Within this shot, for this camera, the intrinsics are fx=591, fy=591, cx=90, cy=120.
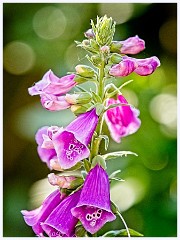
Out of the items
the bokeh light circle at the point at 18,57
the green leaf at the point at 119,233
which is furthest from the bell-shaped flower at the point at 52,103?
the bokeh light circle at the point at 18,57

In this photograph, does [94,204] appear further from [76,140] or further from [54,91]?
[54,91]

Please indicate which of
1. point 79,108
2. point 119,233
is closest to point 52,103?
point 79,108

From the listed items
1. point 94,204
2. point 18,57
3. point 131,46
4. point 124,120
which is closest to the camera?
point 94,204

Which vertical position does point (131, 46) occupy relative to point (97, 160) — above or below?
above

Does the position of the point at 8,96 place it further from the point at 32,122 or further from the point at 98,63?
the point at 98,63

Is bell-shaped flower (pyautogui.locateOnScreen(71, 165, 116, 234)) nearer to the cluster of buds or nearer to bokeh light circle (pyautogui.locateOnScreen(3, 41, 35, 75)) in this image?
the cluster of buds

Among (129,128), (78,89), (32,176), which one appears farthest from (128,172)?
(78,89)

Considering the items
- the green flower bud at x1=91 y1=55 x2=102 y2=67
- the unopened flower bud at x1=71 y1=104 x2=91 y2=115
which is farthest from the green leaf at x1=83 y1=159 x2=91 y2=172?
the green flower bud at x1=91 y1=55 x2=102 y2=67
